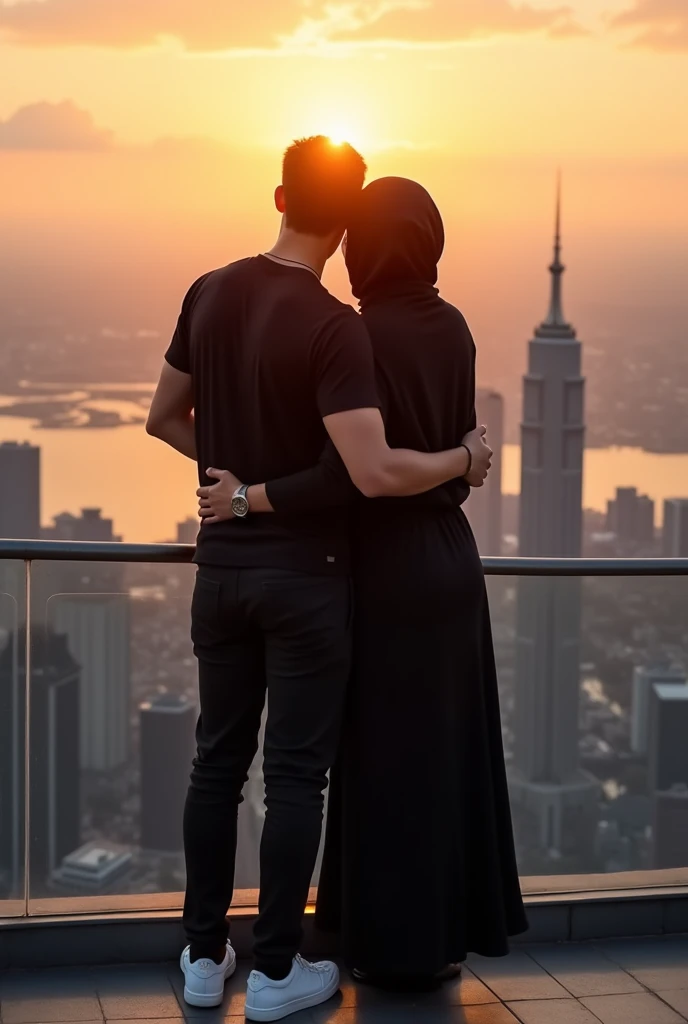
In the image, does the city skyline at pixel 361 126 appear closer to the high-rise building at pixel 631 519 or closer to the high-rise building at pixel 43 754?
the high-rise building at pixel 631 519

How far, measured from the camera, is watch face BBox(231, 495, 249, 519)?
2.40 metres

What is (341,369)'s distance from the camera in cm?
231

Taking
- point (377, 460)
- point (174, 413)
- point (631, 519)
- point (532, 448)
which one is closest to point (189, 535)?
point (174, 413)

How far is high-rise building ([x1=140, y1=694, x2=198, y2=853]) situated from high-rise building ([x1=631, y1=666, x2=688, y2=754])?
3.26 feet

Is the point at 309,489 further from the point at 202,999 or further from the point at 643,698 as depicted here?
the point at 643,698

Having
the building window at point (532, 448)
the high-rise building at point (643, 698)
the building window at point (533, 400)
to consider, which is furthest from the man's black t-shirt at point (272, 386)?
the building window at point (533, 400)

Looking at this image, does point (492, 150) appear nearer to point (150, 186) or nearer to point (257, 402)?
point (150, 186)

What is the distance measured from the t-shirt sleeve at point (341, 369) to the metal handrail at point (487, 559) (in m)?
0.60

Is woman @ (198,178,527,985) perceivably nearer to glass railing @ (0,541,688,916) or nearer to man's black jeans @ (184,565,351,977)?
man's black jeans @ (184,565,351,977)

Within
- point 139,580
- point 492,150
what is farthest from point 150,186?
point 139,580

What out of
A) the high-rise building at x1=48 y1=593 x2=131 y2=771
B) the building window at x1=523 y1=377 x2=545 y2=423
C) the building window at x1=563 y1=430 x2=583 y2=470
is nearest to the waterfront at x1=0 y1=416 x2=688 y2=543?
Result: the high-rise building at x1=48 y1=593 x2=131 y2=771

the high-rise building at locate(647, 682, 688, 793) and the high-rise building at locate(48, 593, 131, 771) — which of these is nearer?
the high-rise building at locate(48, 593, 131, 771)

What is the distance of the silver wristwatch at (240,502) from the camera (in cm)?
240

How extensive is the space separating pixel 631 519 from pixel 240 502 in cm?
1940
